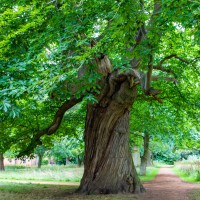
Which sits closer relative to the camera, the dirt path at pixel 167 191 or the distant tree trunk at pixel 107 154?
the dirt path at pixel 167 191

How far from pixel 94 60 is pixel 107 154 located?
4166 mm

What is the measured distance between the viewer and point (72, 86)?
30.5 ft

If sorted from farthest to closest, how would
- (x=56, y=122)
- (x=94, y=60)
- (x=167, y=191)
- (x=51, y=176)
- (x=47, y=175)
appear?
(x=47, y=175), (x=51, y=176), (x=167, y=191), (x=56, y=122), (x=94, y=60)

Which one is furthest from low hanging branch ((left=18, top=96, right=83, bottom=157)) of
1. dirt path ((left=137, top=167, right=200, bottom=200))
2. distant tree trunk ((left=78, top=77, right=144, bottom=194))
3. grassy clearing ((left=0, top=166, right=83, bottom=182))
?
grassy clearing ((left=0, top=166, right=83, bottom=182))

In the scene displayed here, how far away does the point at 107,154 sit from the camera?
1193 cm

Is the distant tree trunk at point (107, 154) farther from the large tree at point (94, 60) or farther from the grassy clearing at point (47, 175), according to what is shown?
the grassy clearing at point (47, 175)

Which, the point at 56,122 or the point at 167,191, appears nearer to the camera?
the point at 56,122

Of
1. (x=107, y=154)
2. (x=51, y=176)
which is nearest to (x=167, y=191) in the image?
(x=107, y=154)

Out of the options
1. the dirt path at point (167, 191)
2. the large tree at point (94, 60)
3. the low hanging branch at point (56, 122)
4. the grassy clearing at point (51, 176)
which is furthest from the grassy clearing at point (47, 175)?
the large tree at point (94, 60)

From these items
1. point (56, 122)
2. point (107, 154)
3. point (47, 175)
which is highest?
point (56, 122)

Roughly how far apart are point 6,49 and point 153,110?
10.5 metres

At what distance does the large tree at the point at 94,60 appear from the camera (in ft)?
23.7

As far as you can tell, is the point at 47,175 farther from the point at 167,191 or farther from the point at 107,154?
the point at 107,154

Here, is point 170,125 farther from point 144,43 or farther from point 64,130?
point 144,43
